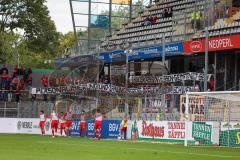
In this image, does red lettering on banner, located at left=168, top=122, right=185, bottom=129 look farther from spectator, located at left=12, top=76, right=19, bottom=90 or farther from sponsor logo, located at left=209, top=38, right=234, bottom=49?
spectator, located at left=12, top=76, right=19, bottom=90

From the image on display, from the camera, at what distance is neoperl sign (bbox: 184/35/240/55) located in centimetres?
3800

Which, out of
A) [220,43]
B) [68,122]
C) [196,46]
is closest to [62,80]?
[68,122]

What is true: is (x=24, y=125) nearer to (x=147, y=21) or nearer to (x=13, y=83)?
(x=13, y=83)

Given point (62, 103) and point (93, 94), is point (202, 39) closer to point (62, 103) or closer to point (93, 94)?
point (93, 94)

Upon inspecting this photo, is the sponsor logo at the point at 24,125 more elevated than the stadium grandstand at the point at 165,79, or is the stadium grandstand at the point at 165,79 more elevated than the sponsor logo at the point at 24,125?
the stadium grandstand at the point at 165,79

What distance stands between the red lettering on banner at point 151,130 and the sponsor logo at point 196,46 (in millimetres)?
6127

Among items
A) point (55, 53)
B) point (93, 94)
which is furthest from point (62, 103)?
point (55, 53)

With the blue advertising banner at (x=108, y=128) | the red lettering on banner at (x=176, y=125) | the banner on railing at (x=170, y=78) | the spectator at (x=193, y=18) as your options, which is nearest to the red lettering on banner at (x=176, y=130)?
the red lettering on banner at (x=176, y=125)

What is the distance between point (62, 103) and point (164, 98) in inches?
438

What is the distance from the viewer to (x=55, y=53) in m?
87.1

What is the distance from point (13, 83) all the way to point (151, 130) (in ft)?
52.7

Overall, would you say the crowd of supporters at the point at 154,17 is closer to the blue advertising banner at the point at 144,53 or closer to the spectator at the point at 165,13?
the spectator at the point at 165,13

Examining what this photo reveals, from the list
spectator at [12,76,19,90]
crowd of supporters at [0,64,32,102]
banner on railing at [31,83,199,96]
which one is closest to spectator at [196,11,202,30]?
banner on railing at [31,83,199,96]

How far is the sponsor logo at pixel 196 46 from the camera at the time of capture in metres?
40.4
